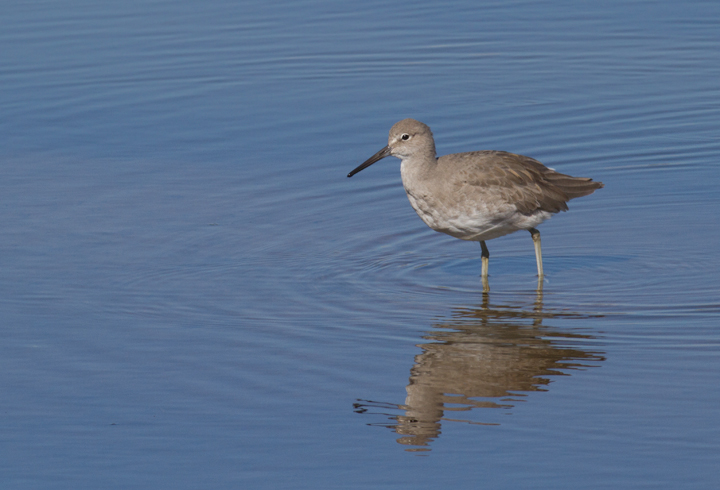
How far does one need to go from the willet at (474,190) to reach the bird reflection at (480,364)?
783 millimetres

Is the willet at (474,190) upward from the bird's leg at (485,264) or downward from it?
upward

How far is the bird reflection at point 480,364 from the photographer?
7273 millimetres

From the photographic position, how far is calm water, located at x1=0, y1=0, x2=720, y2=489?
269 inches

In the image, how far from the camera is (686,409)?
7129 millimetres

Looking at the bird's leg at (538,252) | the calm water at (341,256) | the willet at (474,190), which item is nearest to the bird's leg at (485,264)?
the willet at (474,190)

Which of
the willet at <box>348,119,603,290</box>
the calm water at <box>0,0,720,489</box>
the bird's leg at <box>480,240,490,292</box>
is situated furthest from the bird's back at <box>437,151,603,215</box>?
the calm water at <box>0,0,720,489</box>

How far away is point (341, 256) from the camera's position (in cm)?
1066

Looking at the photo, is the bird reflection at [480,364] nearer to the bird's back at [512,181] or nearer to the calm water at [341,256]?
the calm water at [341,256]

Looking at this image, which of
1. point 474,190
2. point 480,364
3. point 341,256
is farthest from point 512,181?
point 480,364

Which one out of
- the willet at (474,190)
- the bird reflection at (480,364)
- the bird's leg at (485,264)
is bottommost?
the bird reflection at (480,364)

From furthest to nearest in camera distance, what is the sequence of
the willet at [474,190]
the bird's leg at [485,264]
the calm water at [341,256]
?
1. the bird's leg at [485,264]
2. the willet at [474,190]
3. the calm water at [341,256]

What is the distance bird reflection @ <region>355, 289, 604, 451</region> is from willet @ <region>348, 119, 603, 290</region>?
30.8 inches

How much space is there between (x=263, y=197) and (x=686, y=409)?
612 cm

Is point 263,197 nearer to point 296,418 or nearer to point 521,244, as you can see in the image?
point 521,244
